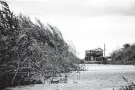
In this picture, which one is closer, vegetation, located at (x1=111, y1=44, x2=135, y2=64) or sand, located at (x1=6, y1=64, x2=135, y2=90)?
sand, located at (x1=6, y1=64, x2=135, y2=90)

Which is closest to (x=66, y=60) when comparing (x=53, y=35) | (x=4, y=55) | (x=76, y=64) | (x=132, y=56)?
(x=53, y=35)

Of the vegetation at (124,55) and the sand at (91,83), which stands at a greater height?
the vegetation at (124,55)

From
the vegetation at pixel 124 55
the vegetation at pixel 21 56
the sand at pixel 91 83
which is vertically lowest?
the sand at pixel 91 83

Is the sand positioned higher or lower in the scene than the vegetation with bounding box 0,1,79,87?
lower

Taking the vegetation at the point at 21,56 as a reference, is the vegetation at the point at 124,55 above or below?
above

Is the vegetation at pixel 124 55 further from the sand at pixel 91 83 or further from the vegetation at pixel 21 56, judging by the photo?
the vegetation at pixel 21 56

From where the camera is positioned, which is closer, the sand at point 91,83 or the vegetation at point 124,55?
the sand at point 91,83

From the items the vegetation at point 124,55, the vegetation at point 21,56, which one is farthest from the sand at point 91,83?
A: the vegetation at point 124,55

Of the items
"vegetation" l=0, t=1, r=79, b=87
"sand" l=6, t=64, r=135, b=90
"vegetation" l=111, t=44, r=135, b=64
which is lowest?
"sand" l=6, t=64, r=135, b=90

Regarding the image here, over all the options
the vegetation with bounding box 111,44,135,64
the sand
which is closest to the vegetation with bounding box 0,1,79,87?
the sand

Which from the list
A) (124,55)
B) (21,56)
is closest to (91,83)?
(21,56)

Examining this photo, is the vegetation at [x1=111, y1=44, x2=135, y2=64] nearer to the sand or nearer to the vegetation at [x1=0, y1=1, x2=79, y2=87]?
the sand

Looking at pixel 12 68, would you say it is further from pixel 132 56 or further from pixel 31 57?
pixel 132 56

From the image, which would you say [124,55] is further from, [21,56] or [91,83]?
[21,56]
